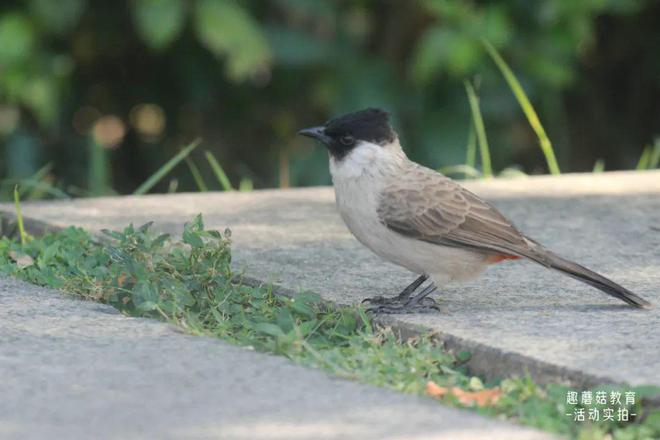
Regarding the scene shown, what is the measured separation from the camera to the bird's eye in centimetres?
431

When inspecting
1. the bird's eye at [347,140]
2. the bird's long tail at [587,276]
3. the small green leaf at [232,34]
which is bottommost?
the bird's long tail at [587,276]

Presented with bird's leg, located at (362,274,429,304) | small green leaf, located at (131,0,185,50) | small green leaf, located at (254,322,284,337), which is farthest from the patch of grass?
small green leaf, located at (131,0,185,50)

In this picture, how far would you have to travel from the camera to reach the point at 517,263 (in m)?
4.74

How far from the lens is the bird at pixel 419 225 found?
407 cm

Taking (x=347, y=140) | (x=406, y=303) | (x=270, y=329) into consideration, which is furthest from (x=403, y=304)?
(x=347, y=140)

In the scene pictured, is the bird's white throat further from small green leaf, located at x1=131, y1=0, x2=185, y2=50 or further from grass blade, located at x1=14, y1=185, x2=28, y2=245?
small green leaf, located at x1=131, y1=0, x2=185, y2=50

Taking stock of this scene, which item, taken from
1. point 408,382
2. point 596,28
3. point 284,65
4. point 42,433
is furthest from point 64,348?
point 596,28

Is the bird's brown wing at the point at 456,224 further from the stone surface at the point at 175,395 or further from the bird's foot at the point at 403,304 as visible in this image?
the stone surface at the point at 175,395

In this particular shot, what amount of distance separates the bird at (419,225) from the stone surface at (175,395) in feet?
2.55

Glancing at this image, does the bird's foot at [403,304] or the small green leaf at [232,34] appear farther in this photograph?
the small green leaf at [232,34]

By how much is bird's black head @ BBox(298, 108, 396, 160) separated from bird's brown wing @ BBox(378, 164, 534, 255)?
0.60 feet

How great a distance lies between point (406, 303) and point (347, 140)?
2.22 ft

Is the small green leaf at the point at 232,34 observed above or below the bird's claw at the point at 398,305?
above

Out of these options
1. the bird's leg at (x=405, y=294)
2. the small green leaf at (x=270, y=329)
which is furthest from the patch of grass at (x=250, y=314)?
the bird's leg at (x=405, y=294)
